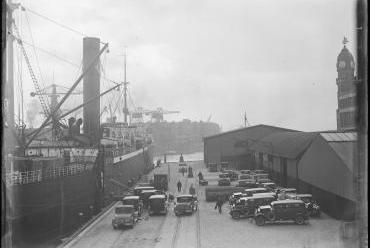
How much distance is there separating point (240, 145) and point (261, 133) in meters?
4.50

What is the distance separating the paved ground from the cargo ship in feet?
9.81

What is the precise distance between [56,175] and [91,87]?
2182 cm

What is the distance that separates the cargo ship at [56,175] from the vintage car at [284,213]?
41.1 ft

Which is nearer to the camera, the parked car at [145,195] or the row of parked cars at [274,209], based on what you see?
the row of parked cars at [274,209]

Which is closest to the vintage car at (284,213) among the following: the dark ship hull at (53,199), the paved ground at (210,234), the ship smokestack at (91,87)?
the paved ground at (210,234)

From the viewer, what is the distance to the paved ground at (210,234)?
66.0ft

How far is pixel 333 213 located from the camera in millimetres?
26250

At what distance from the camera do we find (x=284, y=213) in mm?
24578

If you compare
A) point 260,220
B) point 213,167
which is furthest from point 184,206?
point 213,167

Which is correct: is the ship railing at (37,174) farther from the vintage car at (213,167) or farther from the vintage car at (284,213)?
the vintage car at (213,167)

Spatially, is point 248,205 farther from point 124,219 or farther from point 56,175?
point 56,175

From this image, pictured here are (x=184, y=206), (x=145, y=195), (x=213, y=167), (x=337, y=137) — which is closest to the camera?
(x=337, y=137)

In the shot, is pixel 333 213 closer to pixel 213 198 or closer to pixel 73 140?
pixel 213 198

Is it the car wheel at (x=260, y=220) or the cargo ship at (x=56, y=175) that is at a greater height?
the cargo ship at (x=56, y=175)
